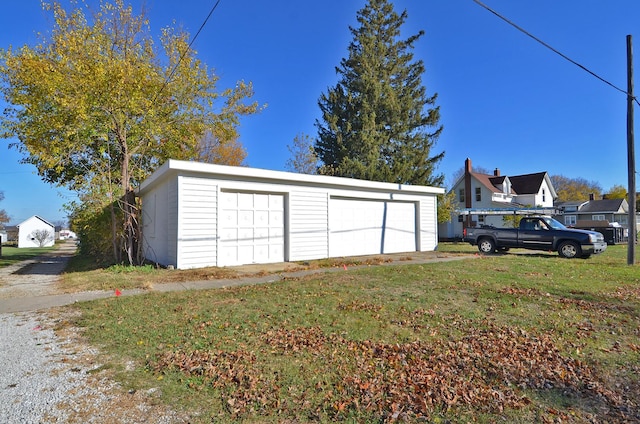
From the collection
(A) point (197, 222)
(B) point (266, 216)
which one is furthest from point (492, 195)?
(A) point (197, 222)

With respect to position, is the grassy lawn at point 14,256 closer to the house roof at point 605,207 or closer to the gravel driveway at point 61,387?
the gravel driveway at point 61,387

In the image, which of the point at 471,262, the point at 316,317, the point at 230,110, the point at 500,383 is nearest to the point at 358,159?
the point at 230,110

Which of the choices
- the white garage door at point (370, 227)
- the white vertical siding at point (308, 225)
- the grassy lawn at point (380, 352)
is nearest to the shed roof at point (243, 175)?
the white vertical siding at point (308, 225)

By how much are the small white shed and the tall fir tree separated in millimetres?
9622

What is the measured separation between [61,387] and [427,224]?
14.8 m

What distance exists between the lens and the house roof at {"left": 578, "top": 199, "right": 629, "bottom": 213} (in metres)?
42.6

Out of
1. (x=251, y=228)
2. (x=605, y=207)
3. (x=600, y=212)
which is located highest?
(x=605, y=207)

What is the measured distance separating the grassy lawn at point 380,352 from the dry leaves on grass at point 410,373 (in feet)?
0.05

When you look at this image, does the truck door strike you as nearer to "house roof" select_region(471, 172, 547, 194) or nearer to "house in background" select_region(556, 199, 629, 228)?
"house roof" select_region(471, 172, 547, 194)

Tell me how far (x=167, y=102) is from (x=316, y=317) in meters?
14.9

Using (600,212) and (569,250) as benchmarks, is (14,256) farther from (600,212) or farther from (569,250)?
(600,212)

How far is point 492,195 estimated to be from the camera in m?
33.7

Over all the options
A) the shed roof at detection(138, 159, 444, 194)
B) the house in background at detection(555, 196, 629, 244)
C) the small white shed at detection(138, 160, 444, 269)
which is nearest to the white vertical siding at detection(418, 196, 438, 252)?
the small white shed at detection(138, 160, 444, 269)

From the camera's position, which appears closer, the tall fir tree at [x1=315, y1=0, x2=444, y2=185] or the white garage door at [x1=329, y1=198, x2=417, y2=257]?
the white garage door at [x1=329, y1=198, x2=417, y2=257]
